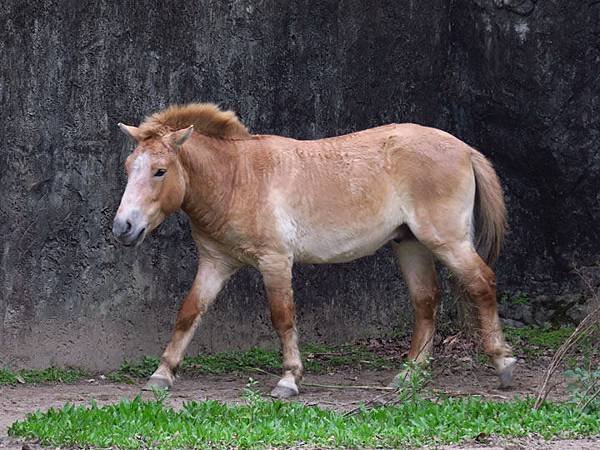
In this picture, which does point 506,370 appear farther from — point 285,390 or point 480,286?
point 285,390

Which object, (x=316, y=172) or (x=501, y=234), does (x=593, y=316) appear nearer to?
(x=501, y=234)

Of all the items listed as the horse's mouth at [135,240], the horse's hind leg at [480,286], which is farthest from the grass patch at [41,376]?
the horse's hind leg at [480,286]

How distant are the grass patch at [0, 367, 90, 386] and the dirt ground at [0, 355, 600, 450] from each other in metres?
0.11

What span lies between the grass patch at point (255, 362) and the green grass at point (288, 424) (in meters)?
1.80

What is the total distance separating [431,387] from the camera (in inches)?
323

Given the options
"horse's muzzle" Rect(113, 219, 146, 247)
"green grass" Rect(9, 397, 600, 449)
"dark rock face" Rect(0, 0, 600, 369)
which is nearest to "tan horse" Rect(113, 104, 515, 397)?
"horse's muzzle" Rect(113, 219, 146, 247)

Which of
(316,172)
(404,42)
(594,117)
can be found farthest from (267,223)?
(594,117)

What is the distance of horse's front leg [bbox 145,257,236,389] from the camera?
8.00m

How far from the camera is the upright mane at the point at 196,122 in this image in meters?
7.86

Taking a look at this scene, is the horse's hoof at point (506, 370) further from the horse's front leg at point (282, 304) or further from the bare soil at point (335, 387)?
the horse's front leg at point (282, 304)

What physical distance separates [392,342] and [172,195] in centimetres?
298

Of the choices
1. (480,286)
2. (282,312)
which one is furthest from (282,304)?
(480,286)

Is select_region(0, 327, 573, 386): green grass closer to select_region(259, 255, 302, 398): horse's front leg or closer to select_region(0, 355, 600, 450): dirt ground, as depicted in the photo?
select_region(0, 355, 600, 450): dirt ground

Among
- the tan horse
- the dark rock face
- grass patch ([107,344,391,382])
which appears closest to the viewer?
the tan horse
